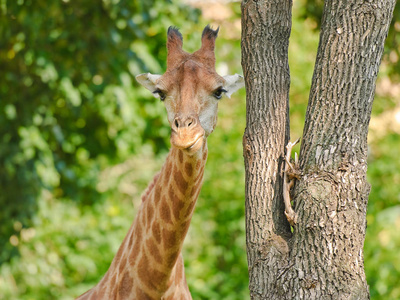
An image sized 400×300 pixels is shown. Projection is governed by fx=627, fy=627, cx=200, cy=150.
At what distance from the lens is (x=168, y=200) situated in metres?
3.24

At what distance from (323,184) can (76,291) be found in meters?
4.99

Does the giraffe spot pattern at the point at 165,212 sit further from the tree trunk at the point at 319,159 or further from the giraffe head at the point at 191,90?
the tree trunk at the point at 319,159

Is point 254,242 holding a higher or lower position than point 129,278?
higher

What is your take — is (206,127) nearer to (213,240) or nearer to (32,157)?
(32,157)

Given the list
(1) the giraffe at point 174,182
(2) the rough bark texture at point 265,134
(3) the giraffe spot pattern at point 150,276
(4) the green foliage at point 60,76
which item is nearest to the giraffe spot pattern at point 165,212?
(1) the giraffe at point 174,182

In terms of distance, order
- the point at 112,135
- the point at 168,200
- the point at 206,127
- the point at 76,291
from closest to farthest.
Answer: the point at 206,127 → the point at 168,200 → the point at 76,291 → the point at 112,135

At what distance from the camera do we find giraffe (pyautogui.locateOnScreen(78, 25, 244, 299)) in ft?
Result: 9.54

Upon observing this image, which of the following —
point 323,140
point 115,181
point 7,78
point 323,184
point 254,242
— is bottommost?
point 115,181

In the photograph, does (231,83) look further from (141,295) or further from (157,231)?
(141,295)

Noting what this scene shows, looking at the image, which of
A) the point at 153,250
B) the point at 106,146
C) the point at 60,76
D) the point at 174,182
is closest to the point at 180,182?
the point at 174,182

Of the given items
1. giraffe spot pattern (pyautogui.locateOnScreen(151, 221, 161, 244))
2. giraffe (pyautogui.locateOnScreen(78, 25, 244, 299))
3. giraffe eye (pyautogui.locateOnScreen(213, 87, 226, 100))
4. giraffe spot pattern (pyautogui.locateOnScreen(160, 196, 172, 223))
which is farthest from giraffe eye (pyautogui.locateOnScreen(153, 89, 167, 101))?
giraffe spot pattern (pyautogui.locateOnScreen(151, 221, 161, 244))

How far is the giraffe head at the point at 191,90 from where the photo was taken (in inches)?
109

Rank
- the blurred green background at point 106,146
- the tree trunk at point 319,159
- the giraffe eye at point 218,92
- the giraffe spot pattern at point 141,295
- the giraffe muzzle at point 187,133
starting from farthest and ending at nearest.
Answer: the blurred green background at point 106,146
the giraffe spot pattern at point 141,295
the giraffe eye at point 218,92
the giraffe muzzle at point 187,133
the tree trunk at point 319,159

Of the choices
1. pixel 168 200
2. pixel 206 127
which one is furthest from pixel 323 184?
pixel 168 200
